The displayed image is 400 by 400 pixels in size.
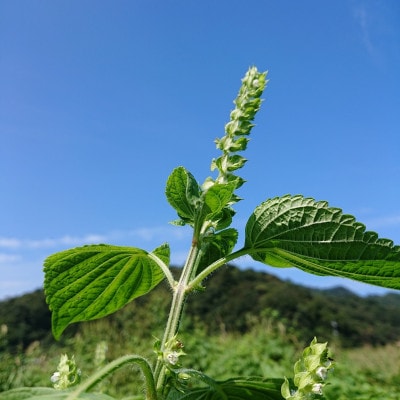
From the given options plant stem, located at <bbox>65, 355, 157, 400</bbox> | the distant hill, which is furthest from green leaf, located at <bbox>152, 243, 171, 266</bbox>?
the distant hill

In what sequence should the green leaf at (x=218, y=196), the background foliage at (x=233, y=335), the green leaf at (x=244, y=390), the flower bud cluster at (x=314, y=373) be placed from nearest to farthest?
the flower bud cluster at (x=314, y=373) → the green leaf at (x=218, y=196) → the green leaf at (x=244, y=390) → the background foliage at (x=233, y=335)

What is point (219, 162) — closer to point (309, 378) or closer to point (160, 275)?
point (160, 275)

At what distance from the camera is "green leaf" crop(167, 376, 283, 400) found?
5.11 ft

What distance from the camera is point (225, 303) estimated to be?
123ft

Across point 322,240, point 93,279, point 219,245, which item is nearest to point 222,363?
point 93,279

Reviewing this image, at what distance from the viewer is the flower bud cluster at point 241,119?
1.67 m

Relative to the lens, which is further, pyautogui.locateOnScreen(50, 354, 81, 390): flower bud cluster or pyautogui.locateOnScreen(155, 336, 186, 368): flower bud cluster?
pyautogui.locateOnScreen(50, 354, 81, 390): flower bud cluster

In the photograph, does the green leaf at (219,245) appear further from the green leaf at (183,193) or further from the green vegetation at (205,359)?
the green vegetation at (205,359)

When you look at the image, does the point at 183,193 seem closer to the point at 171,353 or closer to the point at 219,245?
the point at 219,245

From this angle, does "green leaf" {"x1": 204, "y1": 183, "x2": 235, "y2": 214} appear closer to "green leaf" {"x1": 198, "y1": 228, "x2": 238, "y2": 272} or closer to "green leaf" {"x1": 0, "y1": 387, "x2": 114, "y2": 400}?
"green leaf" {"x1": 198, "y1": 228, "x2": 238, "y2": 272}

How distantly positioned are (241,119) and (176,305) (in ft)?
2.15

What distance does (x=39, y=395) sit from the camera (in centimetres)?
103

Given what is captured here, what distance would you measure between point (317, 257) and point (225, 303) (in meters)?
36.7

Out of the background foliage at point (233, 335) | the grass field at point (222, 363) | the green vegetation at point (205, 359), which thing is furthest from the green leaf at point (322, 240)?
the grass field at point (222, 363)
